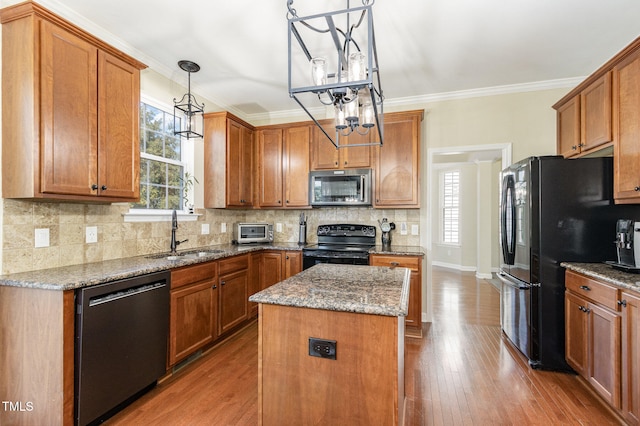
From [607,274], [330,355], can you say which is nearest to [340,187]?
[607,274]

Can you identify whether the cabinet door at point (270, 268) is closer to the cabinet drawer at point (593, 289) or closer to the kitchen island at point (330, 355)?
the kitchen island at point (330, 355)

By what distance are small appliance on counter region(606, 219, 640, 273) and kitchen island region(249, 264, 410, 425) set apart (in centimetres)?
179

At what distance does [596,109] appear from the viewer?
261 cm

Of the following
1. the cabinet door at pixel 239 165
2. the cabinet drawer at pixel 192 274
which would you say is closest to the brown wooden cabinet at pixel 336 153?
the cabinet door at pixel 239 165

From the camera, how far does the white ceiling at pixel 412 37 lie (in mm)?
2270

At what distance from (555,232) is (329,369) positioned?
2.26 m

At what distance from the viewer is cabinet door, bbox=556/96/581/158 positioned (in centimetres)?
294

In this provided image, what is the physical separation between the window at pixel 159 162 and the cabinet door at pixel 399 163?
7.48 feet

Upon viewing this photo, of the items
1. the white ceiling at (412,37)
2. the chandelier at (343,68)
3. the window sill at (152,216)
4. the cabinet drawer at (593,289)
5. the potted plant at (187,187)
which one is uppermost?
the white ceiling at (412,37)

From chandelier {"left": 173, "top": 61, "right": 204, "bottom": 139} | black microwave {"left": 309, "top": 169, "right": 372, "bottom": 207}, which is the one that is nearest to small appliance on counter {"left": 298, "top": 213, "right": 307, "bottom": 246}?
black microwave {"left": 309, "top": 169, "right": 372, "bottom": 207}

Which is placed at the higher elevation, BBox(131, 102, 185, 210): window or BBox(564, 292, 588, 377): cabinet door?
BBox(131, 102, 185, 210): window

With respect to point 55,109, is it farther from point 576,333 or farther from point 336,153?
point 576,333

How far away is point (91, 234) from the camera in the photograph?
2.42m

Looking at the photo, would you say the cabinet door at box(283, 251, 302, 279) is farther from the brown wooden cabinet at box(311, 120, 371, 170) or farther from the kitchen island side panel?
the kitchen island side panel
